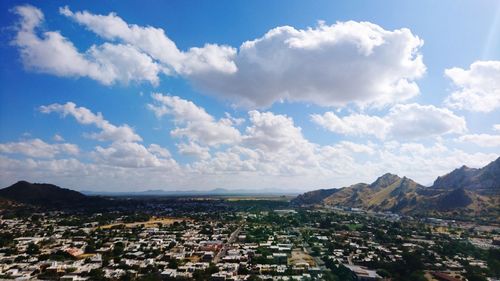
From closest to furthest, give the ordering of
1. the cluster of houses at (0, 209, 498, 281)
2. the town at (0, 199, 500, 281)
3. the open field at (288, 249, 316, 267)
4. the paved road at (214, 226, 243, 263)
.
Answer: the town at (0, 199, 500, 281), the cluster of houses at (0, 209, 498, 281), the open field at (288, 249, 316, 267), the paved road at (214, 226, 243, 263)

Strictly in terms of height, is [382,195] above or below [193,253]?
above

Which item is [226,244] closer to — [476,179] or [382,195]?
[382,195]

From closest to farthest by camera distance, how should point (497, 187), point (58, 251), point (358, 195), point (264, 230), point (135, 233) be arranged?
1. point (58, 251)
2. point (135, 233)
3. point (264, 230)
4. point (497, 187)
5. point (358, 195)

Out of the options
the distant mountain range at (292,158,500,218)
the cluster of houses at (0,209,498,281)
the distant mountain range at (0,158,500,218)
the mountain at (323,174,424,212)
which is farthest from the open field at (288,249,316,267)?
the mountain at (323,174,424,212)

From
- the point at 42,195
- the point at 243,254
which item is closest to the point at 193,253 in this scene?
the point at 243,254

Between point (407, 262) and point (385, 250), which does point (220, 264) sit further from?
point (385, 250)

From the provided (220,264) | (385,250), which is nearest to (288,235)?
(385,250)

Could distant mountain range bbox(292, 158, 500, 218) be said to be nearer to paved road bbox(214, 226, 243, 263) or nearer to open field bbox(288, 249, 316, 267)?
paved road bbox(214, 226, 243, 263)
